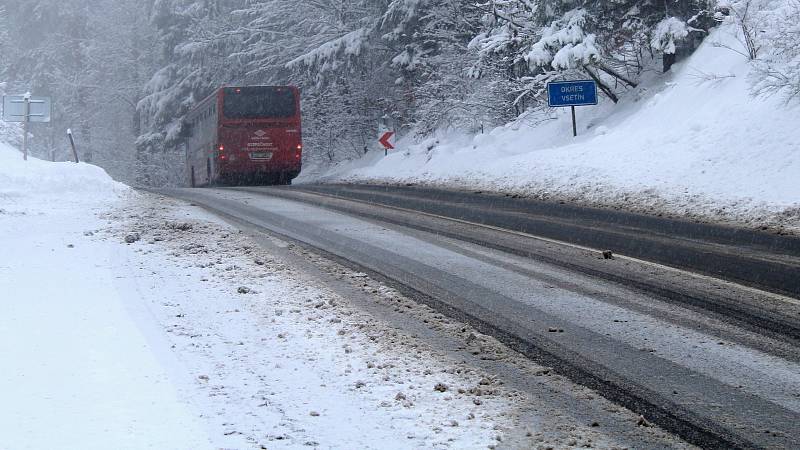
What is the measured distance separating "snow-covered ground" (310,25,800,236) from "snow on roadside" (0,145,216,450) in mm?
9271

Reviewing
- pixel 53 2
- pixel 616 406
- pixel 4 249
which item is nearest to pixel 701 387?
pixel 616 406

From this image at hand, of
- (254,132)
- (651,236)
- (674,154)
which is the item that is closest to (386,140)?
(254,132)

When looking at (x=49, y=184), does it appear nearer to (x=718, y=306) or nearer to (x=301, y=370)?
(x=301, y=370)

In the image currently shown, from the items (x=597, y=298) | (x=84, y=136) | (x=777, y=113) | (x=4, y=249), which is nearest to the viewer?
(x=597, y=298)

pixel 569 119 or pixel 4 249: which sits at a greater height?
pixel 569 119

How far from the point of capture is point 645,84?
21703mm

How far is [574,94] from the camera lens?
20.2m

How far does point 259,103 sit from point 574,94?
12090 millimetres

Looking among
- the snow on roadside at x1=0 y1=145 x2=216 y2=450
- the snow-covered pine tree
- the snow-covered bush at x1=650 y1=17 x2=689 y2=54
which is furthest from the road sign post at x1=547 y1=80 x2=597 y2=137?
the snow-covered pine tree

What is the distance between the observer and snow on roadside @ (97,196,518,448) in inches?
143

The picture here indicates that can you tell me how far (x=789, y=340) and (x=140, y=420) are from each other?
13.9ft

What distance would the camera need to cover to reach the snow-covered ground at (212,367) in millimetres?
3553

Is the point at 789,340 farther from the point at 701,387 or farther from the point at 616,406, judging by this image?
the point at 616,406

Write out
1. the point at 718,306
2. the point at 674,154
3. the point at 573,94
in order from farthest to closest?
the point at 573,94
the point at 674,154
the point at 718,306
